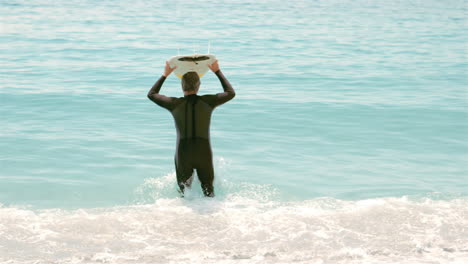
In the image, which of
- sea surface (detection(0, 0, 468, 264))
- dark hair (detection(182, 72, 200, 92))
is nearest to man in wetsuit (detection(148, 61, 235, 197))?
dark hair (detection(182, 72, 200, 92))

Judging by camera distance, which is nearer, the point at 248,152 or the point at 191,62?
the point at 191,62

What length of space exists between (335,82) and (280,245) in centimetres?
1064

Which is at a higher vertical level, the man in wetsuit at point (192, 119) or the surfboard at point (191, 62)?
the surfboard at point (191, 62)

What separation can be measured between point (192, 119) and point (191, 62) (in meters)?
0.64

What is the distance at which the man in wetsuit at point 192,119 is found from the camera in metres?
6.76

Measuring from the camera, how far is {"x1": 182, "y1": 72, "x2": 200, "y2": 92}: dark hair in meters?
6.72

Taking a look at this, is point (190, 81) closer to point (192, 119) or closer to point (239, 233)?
point (192, 119)

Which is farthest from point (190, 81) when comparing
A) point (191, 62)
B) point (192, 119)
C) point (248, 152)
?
point (248, 152)

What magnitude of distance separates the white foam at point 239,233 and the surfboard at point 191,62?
151cm

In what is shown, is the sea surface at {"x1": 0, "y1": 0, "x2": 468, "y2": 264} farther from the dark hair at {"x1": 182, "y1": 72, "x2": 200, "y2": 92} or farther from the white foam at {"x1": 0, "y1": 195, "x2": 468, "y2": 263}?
the dark hair at {"x1": 182, "y1": 72, "x2": 200, "y2": 92}

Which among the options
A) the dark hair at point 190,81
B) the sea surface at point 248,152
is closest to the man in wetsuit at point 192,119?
the dark hair at point 190,81

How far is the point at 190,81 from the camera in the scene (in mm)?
6754

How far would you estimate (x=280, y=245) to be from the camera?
5.93m

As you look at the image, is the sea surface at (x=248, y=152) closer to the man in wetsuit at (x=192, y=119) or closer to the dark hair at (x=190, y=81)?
the man in wetsuit at (x=192, y=119)
